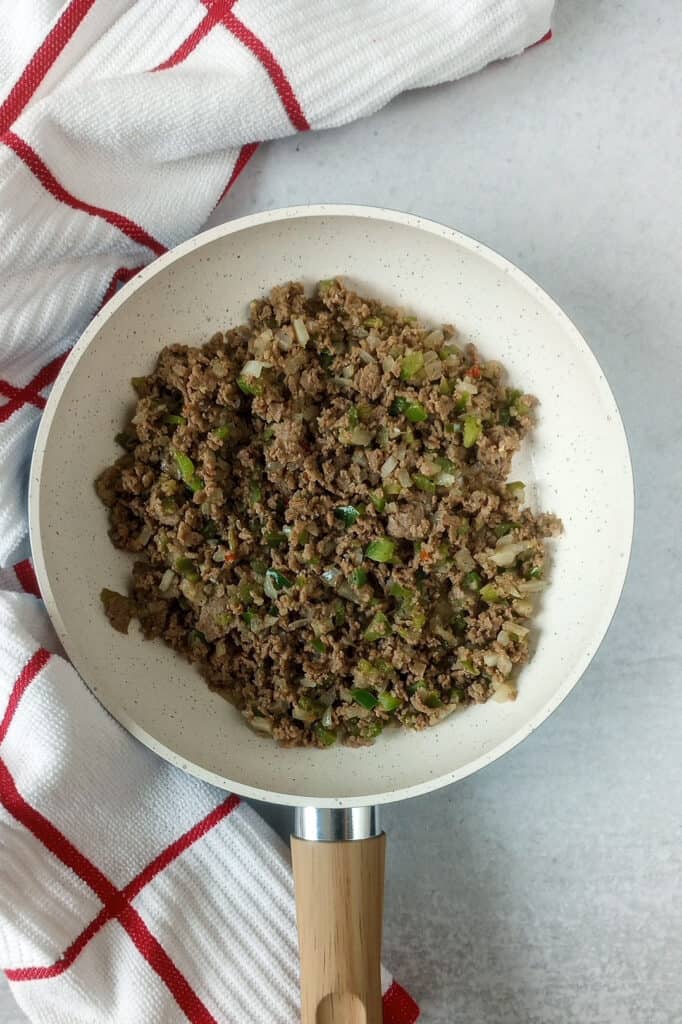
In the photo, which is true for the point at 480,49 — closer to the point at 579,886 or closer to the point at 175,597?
the point at 175,597

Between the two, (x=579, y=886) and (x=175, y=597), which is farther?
(x=579, y=886)

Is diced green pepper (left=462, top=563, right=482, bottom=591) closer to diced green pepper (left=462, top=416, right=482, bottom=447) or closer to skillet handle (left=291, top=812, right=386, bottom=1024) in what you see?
diced green pepper (left=462, top=416, right=482, bottom=447)

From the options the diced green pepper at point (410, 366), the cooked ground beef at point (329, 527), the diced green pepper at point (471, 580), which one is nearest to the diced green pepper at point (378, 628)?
the cooked ground beef at point (329, 527)

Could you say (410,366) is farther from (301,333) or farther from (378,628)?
(378,628)

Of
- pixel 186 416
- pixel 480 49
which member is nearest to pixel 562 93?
pixel 480 49

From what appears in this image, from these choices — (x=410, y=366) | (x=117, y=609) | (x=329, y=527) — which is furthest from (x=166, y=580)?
(x=410, y=366)
